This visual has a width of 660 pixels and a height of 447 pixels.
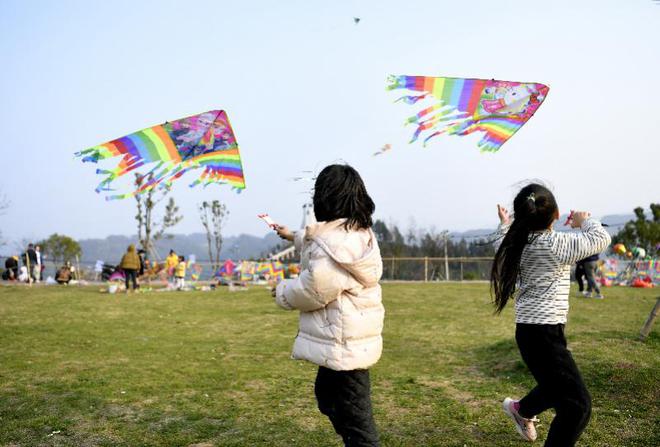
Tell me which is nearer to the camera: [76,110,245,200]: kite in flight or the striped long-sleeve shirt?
the striped long-sleeve shirt

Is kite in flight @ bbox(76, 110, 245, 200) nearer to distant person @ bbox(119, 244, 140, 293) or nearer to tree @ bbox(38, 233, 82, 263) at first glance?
distant person @ bbox(119, 244, 140, 293)

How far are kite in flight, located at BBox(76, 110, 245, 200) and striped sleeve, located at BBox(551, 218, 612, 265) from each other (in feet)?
10.00

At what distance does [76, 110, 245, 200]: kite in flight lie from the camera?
5.66 meters

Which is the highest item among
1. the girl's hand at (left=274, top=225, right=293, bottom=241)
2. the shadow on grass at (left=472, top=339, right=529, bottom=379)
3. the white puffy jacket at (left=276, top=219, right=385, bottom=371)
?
the girl's hand at (left=274, top=225, right=293, bottom=241)

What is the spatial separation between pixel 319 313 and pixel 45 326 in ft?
30.0

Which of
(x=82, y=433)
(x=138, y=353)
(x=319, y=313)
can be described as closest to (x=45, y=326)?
(x=138, y=353)

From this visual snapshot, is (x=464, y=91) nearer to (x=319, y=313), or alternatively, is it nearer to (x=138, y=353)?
(x=319, y=313)

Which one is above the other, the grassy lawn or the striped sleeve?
the striped sleeve

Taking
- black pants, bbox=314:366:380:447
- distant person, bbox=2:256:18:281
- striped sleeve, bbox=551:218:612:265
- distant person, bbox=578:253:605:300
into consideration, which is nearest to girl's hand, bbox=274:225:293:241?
black pants, bbox=314:366:380:447

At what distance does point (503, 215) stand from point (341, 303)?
1.64 metres

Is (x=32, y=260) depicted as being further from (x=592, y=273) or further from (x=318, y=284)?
(x=318, y=284)

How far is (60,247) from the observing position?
45.2 m

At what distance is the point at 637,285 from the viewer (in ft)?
72.8

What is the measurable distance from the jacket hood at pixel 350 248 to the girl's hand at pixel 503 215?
131 cm
